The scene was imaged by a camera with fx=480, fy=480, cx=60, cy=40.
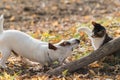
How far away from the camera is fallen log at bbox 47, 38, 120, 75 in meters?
7.59

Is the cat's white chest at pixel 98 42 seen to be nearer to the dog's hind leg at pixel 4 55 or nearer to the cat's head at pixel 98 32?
the cat's head at pixel 98 32

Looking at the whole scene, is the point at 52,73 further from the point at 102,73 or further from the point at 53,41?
the point at 53,41

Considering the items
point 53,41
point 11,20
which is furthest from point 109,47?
point 11,20

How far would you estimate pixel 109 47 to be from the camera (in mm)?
7945

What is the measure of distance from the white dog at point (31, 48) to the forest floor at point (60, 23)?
24cm

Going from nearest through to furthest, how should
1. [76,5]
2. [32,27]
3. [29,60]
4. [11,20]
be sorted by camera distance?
[29,60]
[32,27]
[11,20]
[76,5]

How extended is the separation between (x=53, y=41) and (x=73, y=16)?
21.1ft

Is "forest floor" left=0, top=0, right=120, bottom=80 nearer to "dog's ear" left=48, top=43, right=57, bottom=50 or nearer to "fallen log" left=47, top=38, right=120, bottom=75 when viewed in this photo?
"fallen log" left=47, top=38, right=120, bottom=75

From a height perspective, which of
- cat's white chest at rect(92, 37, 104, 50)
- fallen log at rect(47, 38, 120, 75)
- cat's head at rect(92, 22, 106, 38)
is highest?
cat's head at rect(92, 22, 106, 38)

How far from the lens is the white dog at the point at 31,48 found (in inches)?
311

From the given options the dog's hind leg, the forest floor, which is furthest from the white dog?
the forest floor

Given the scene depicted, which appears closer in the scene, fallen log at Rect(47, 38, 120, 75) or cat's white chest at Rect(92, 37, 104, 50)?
fallen log at Rect(47, 38, 120, 75)

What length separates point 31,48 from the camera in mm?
8047

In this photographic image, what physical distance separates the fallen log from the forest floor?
12 centimetres
